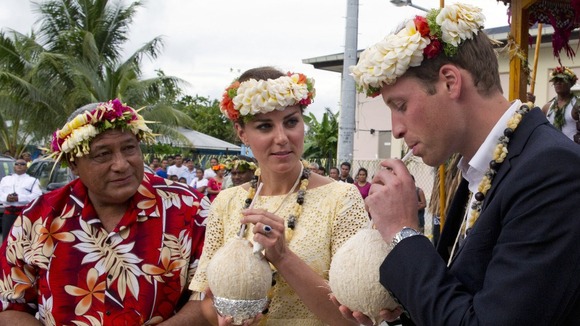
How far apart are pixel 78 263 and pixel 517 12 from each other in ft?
11.8

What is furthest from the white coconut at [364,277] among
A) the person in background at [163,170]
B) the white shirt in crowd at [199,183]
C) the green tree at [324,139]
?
the green tree at [324,139]

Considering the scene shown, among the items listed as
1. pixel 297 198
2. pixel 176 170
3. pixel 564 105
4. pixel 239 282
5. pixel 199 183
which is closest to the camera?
pixel 239 282

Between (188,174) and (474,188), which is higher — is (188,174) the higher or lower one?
the lower one

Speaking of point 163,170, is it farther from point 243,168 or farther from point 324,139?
point 243,168

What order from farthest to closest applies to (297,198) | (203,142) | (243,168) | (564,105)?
(203,142) → (564,105) → (243,168) → (297,198)

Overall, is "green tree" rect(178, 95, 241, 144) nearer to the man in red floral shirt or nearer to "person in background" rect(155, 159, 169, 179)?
"person in background" rect(155, 159, 169, 179)

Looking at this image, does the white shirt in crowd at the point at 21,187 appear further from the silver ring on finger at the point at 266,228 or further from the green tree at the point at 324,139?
the green tree at the point at 324,139

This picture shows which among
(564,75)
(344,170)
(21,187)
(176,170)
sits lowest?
(176,170)

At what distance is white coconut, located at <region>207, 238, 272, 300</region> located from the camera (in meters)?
2.24

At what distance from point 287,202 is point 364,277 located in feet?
3.19

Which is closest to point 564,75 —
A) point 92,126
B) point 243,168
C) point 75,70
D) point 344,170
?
point 243,168

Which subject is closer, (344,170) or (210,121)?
(344,170)

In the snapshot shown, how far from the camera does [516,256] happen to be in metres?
1.51

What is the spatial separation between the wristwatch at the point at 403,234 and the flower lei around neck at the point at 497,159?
17cm
